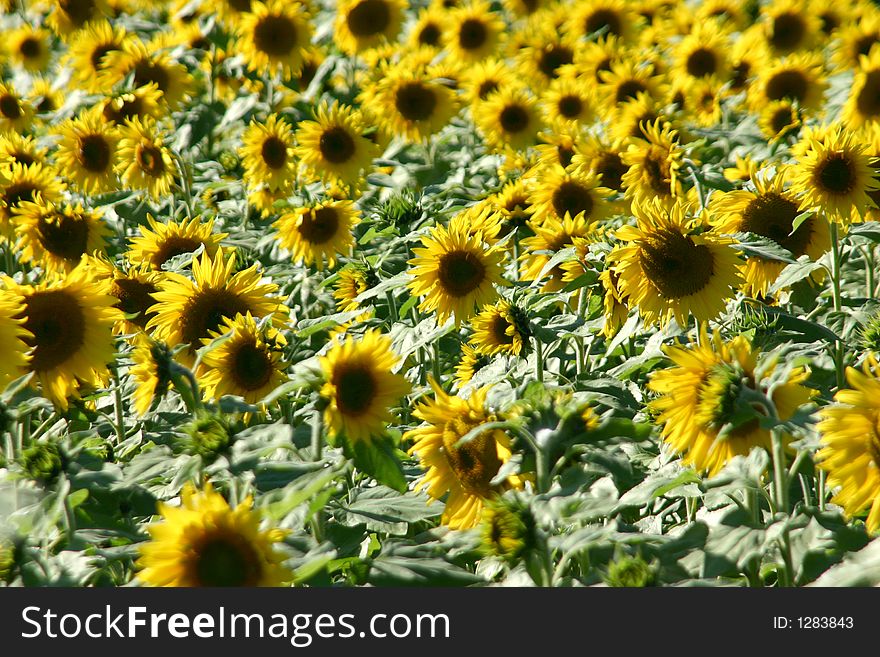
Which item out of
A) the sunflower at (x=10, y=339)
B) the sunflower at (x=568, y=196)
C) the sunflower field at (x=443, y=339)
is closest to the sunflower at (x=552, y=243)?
the sunflower field at (x=443, y=339)

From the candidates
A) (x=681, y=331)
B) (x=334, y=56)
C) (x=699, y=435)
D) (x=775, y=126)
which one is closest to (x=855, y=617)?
(x=699, y=435)

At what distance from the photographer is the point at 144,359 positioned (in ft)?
7.80

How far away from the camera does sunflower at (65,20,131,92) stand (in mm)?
5503

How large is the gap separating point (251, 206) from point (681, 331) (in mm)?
2577

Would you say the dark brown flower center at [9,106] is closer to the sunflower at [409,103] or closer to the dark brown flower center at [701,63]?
the sunflower at [409,103]

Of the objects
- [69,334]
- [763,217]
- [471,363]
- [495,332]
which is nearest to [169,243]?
[69,334]

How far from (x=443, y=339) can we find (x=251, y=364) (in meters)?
1.12

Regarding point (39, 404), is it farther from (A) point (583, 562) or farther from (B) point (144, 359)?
(A) point (583, 562)

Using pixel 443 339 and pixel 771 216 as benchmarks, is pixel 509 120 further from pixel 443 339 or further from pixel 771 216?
pixel 771 216

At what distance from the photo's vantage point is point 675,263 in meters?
2.58

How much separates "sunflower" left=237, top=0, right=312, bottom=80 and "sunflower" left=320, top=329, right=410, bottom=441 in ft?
11.3

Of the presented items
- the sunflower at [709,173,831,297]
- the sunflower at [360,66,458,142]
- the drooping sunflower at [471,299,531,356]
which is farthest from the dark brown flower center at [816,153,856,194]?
the sunflower at [360,66,458,142]

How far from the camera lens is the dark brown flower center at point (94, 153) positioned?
4355 millimetres

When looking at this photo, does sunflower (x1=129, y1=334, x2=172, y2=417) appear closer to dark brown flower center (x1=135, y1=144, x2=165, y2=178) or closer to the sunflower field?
the sunflower field
